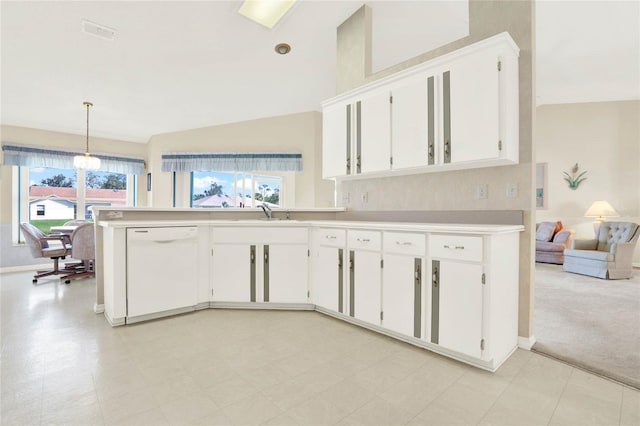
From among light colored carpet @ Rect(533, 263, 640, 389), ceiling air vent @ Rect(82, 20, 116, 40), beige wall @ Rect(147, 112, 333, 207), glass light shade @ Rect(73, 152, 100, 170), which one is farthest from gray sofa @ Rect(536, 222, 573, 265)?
glass light shade @ Rect(73, 152, 100, 170)

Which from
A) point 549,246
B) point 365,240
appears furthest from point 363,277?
point 549,246

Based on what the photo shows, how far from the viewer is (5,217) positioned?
527cm

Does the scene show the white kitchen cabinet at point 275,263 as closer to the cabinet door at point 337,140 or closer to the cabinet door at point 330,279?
the cabinet door at point 330,279

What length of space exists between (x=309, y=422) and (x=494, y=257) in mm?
1407

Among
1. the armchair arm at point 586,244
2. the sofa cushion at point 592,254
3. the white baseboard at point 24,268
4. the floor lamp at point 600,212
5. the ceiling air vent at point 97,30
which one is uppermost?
the ceiling air vent at point 97,30

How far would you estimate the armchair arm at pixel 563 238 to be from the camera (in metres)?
5.82

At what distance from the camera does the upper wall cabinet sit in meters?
2.15

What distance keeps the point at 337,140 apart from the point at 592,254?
4.49 meters

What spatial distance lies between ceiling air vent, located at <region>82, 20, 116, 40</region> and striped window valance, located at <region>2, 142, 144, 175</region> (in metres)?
3.63

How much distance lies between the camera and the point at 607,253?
182 inches

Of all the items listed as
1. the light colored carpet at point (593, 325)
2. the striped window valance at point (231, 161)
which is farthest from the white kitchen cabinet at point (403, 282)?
the striped window valance at point (231, 161)

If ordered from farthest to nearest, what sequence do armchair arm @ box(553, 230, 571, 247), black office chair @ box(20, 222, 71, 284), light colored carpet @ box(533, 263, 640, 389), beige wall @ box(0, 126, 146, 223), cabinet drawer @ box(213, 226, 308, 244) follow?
armchair arm @ box(553, 230, 571, 247) → beige wall @ box(0, 126, 146, 223) → black office chair @ box(20, 222, 71, 284) → cabinet drawer @ box(213, 226, 308, 244) → light colored carpet @ box(533, 263, 640, 389)

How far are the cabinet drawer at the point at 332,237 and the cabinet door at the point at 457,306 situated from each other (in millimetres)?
870

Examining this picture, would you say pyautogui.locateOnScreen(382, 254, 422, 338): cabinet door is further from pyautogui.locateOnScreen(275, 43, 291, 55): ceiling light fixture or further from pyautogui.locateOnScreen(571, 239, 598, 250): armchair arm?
pyautogui.locateOnScreen(571, 239, 598, 250): armchair arm
